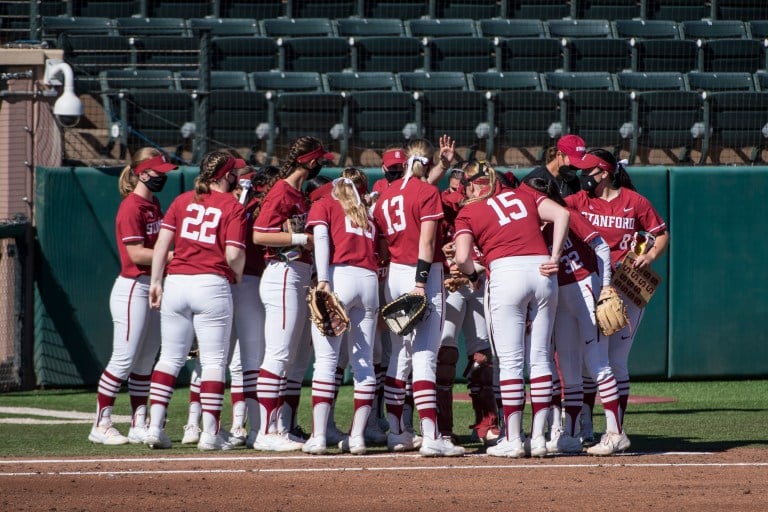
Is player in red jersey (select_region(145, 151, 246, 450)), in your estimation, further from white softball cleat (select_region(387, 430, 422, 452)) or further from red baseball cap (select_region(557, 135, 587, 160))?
red baseball cap (select_region(557, 135, 587, 160))

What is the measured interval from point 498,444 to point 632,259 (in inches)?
58.1

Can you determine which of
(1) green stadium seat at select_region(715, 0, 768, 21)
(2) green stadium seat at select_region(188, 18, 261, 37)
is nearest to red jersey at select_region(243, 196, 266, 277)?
(2) green stadium seat at select_region(188, 18, 261, 37)

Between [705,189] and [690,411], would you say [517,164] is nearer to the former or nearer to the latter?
[705,189]

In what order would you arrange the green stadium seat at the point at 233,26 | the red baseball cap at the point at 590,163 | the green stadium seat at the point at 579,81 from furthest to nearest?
the green stadium seat at the point at 233,26
the green stadium seat at the point at 579,81
the red baseball cap at the point at 590,163

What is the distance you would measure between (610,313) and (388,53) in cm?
750

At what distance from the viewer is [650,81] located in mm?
12773

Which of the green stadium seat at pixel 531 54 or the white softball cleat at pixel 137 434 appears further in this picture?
A: the green stadium seat at pixel 531 54

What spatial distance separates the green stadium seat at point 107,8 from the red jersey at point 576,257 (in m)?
9.38

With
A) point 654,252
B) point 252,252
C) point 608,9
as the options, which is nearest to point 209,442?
point 252,252

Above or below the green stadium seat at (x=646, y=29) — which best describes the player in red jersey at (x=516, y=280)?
below

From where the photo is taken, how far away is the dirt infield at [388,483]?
511 cm

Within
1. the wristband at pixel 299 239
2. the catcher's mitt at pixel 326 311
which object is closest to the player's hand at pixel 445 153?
the wristband at pixel 299 239

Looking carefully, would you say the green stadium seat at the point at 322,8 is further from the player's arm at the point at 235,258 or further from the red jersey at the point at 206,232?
the player's arm at the point at 235,258

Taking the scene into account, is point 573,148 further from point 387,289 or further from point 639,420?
point 639,420
